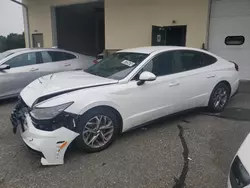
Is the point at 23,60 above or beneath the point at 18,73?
above

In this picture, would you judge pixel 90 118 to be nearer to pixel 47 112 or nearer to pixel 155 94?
pixel 47 112

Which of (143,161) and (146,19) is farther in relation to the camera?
(146,19)

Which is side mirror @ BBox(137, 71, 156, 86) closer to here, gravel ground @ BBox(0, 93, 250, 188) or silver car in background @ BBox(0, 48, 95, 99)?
gravel ground @ BBox(0, 93, 250, 188)

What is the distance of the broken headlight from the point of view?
117 inches

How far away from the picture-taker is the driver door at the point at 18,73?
19.5ft

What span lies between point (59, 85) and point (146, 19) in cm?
712

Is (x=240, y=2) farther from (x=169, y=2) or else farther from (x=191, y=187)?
(x=191, y=187)

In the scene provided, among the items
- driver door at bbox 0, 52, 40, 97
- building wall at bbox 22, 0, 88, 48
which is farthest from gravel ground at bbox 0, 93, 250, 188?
building wall at bbox 22, 0, 88, 48

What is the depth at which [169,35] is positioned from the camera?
989 cm

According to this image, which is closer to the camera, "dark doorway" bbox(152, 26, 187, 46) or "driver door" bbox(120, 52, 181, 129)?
"driver door" bbox(120, 52, 181, 129)

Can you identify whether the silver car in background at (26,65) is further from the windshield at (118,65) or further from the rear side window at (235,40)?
the rear side window at (235,40)

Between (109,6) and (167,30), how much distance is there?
2881mm

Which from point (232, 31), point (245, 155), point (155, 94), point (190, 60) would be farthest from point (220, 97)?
point (232, 31)

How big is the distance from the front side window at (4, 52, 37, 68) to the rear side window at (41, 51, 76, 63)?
31cm
